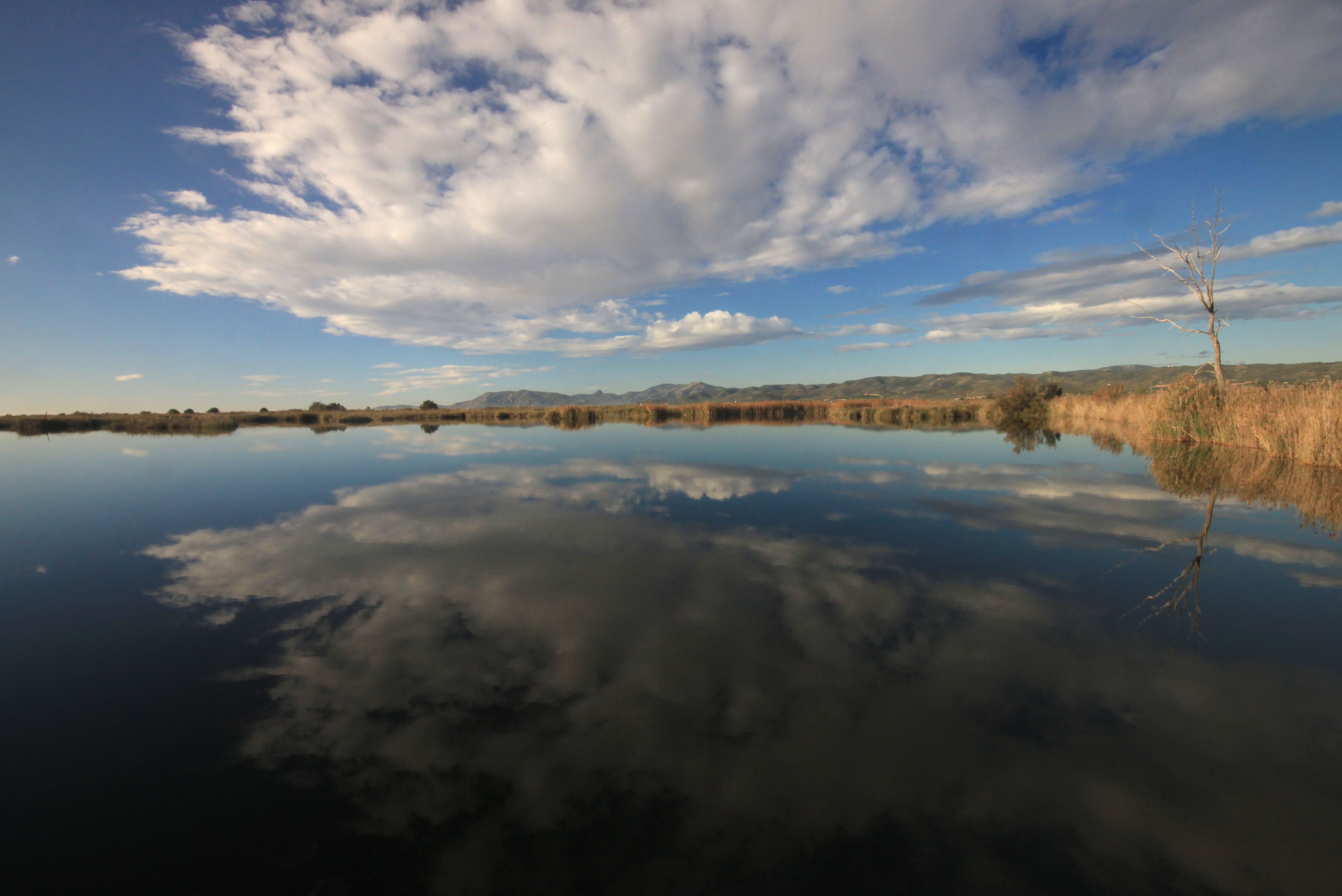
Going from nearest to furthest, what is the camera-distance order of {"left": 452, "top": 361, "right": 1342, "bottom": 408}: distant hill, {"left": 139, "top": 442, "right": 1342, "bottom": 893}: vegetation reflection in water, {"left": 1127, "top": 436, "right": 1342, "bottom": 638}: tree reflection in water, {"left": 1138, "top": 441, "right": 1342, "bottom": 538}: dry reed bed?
{"left": 139, "top": 442, "right": 1342, "bottom": 893}: vegetation reflection in water < {"left": 1127, "top": 436, "right": 1342, "bottom": 638}: tree reflection in water < {"left": 1138, "top": 441, "right": 1342, "bottom": 538}: dry reed bed < {"left": 452, "top": 361, "right": 1342, "bottom": 408}: distant hill

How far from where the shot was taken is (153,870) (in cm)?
255

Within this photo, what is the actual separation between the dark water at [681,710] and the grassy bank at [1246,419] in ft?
27.0

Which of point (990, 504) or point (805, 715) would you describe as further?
point (990, 504)

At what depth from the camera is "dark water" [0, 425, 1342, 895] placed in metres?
2.59

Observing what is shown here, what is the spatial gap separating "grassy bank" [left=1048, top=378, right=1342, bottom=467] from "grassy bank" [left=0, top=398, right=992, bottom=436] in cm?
1163

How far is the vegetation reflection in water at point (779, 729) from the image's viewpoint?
8.42ft

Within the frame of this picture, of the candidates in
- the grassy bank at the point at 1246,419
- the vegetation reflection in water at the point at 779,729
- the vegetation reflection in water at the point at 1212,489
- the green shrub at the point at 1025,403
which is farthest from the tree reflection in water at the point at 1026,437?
the vegetation reflection in water at the point at 779,729

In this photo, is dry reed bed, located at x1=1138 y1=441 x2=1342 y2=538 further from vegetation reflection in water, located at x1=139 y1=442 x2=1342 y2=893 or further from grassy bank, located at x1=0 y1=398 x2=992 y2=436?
grassy bank, located at x1=0 y1=398 x2=992 y2=436

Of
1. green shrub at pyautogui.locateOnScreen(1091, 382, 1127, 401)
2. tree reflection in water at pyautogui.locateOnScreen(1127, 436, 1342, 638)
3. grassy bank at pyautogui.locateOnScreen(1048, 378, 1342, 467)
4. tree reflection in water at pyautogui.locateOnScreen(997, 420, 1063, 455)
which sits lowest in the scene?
tree reflection in water at pyautogui.locateOnScreen(1127, 436, 1342, 638)

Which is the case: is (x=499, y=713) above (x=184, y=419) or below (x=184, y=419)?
below

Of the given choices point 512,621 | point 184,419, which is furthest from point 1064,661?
point 184,419

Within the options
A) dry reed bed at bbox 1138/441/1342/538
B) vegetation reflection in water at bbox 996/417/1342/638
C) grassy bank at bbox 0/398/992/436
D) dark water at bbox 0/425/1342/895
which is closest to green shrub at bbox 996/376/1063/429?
grassy bank at bbox 0/398/992/436

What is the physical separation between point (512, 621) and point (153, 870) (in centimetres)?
292

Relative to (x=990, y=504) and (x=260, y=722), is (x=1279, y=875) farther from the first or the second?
(x=990, y=504)
